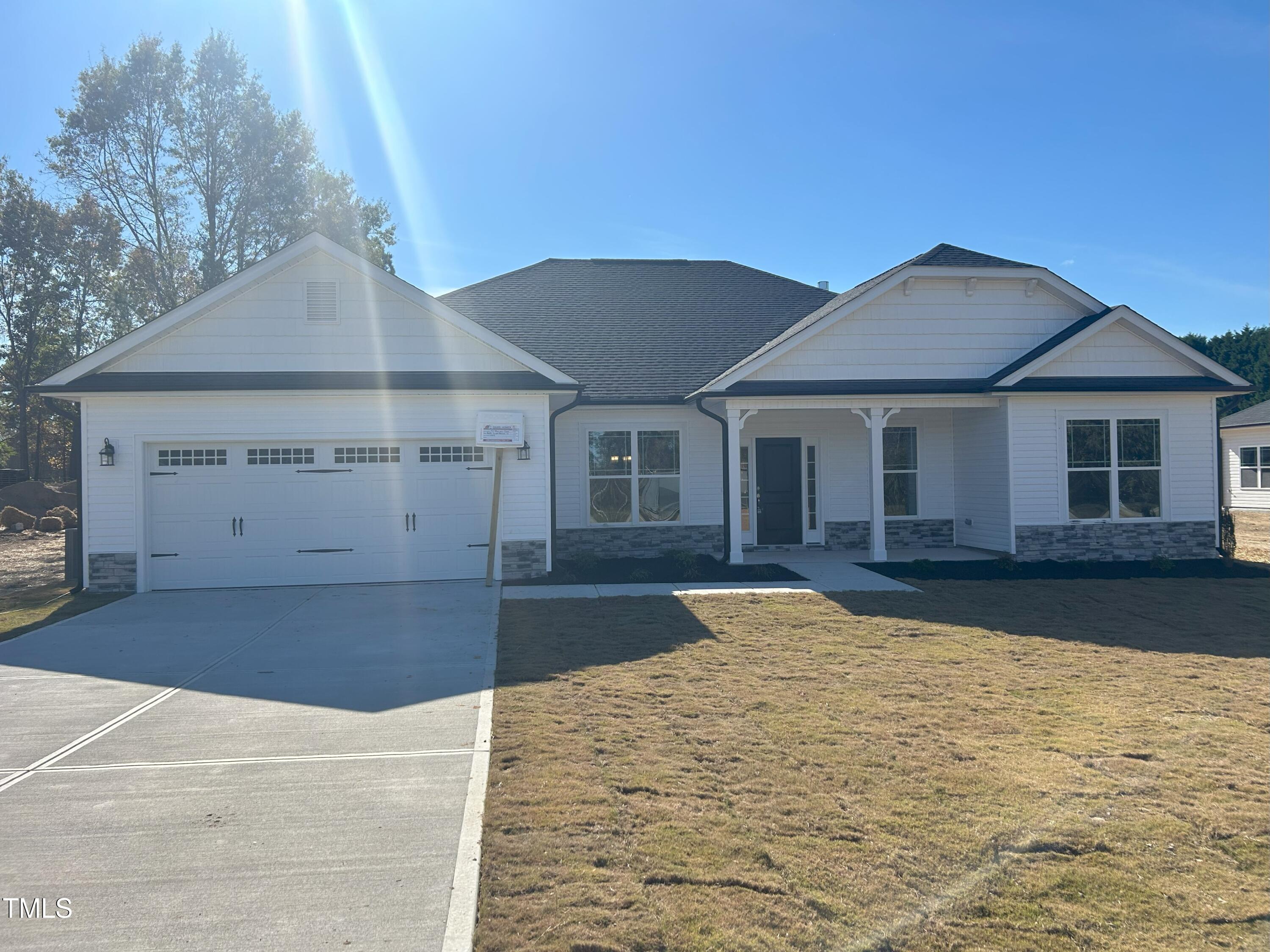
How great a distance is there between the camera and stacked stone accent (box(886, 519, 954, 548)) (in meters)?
16.2

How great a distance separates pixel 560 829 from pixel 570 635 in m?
4.83

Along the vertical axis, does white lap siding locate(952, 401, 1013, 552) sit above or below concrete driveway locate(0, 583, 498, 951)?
above

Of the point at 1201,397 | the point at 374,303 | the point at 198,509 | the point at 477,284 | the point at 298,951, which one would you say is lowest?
the point at 298,951

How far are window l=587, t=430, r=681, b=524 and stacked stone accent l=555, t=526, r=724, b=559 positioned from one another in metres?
0.21

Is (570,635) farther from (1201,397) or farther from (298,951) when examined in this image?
(1201,397)

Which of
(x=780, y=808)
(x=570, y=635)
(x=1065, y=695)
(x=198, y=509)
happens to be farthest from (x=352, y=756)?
(x=198, y=509)

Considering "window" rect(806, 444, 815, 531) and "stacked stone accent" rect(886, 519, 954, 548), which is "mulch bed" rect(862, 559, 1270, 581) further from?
"window" rect(806, 444, 815, 531)

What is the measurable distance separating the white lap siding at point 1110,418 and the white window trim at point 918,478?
2.33m

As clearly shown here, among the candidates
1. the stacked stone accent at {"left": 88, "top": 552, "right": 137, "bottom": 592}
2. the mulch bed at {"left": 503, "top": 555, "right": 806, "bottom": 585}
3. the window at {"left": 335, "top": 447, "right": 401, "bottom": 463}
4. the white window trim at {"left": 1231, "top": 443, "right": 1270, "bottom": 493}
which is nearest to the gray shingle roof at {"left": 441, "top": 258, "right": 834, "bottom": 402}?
the mulch bed at {"left": 503, "top": 555, "right": 806, "bottom": 585}

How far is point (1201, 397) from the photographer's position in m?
14.3

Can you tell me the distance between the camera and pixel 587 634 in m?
9.05

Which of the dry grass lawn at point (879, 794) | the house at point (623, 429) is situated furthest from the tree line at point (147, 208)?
the dry grass lawn at point (879, 794)

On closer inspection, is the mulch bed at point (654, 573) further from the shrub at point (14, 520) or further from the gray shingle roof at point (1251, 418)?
the gray shingle roof at point (1251, 418)

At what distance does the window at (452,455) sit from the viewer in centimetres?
1291
